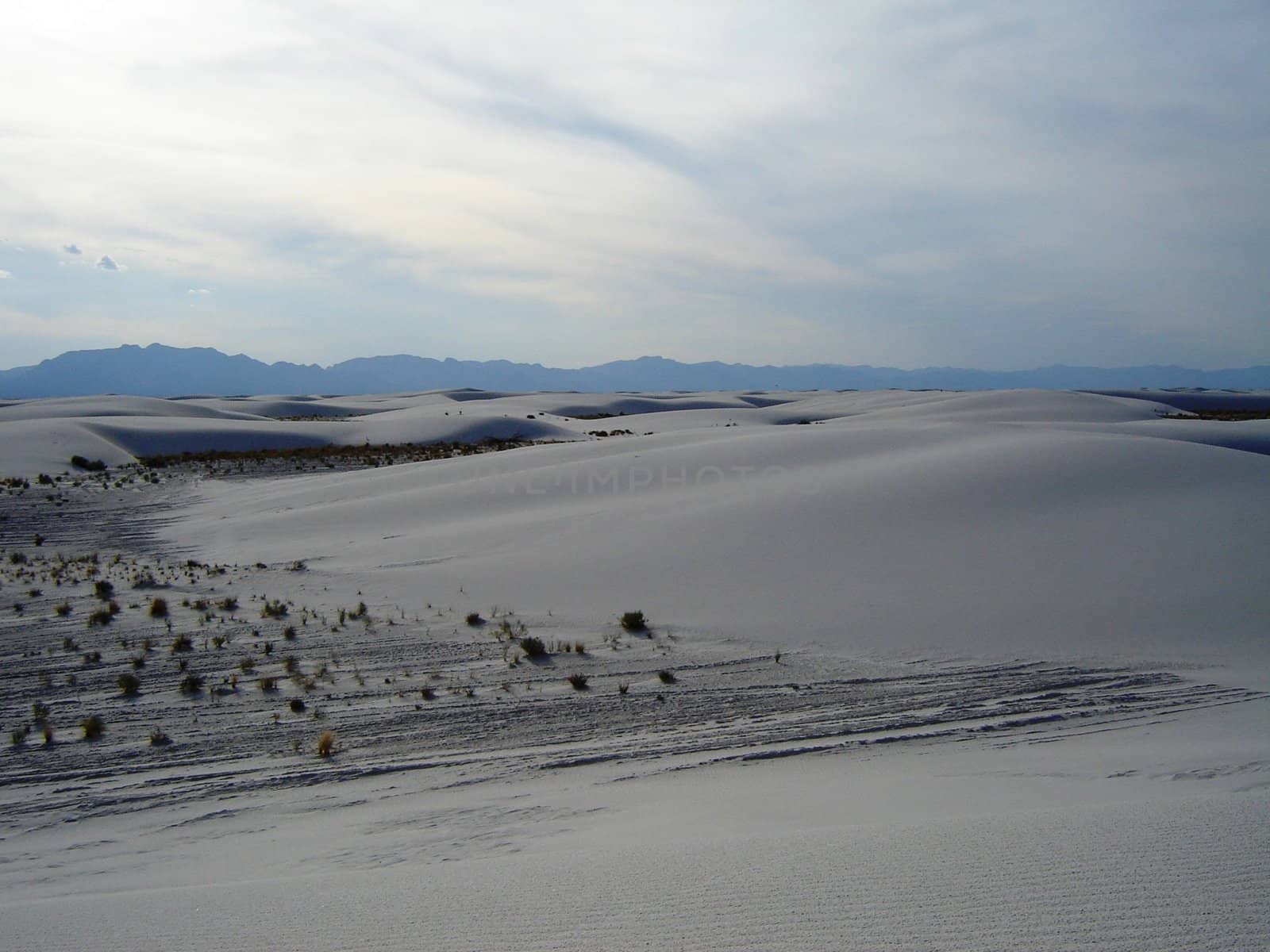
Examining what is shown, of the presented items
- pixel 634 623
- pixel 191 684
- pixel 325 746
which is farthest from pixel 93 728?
pixel 634 623

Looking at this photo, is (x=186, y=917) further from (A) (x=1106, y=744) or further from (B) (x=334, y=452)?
(B) (x=334, y=452)

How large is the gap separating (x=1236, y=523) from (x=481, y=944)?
1088 cm

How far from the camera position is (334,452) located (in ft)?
105

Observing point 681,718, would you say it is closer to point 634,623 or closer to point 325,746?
point 634,623

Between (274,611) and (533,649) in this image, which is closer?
(533,649)

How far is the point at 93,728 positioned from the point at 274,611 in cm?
342

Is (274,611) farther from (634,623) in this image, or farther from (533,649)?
(634,623)

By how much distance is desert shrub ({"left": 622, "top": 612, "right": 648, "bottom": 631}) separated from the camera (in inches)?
340

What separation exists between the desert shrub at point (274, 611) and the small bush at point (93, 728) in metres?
3.09

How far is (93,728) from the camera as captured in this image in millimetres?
6348

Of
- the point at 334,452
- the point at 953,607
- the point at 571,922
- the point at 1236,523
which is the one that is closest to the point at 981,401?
the point at 334,452

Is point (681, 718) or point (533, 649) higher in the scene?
point (533, 649)

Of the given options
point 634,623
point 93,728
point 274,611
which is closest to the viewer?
A: point 93,728

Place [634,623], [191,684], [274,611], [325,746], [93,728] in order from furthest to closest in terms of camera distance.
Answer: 1. [274,611]
2. [634,623]
3. [191,684]
4. [93,728]
5. [325,746]
